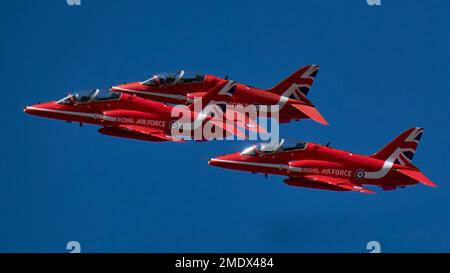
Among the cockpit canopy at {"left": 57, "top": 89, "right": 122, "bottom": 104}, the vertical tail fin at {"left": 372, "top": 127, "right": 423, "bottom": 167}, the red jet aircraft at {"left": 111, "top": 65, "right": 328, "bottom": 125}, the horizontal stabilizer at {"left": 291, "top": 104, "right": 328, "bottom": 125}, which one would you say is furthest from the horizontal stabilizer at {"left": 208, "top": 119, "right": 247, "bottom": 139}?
the vertical tail fin at {"left": 372, "top": 127, "right": 423, "bottom": 167}

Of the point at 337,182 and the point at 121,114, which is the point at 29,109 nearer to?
Result: the point at 121,114

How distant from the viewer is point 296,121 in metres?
79.2

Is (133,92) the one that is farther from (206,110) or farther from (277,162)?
(277,162)

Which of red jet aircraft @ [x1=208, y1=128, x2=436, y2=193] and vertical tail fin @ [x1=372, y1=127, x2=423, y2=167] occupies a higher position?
vertical tail fin @ [x1=372, y1=127, x2=423, y2=167]

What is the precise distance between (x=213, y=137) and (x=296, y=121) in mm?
7405

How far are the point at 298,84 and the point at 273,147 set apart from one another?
9.19m

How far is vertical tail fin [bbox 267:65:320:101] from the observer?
80438 millimetres

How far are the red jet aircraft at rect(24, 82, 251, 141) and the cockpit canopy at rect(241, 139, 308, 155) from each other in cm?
120

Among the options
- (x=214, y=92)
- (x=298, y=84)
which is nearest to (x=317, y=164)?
(x=214, y=92)

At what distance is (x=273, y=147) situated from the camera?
238 feet

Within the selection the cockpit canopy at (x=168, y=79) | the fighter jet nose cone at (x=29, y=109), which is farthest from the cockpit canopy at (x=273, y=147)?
the fighter jet nose cone at (x=29, y=109)

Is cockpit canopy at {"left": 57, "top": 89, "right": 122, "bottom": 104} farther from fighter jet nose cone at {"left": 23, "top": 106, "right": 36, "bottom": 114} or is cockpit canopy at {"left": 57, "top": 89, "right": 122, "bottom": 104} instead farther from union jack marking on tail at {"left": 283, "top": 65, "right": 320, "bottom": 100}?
union jack marking on tail at {"left": 283, "top": 65, "right": 320, "bottom": 100}

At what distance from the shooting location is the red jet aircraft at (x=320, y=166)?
71688 mm

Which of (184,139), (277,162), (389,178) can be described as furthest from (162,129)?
(389,178)
